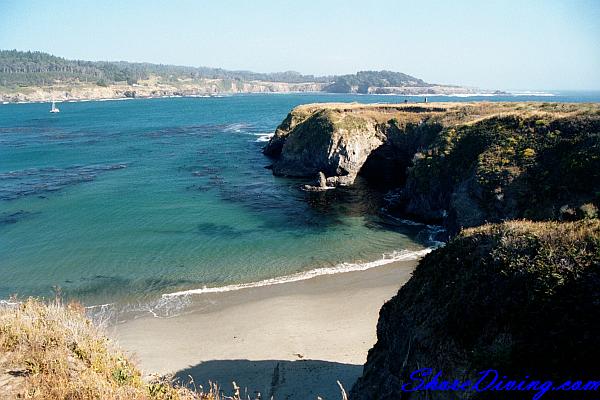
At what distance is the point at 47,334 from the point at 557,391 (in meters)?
11.9

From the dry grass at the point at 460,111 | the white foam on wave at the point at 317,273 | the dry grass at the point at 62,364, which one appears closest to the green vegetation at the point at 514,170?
the dry grass at the point at 460,111

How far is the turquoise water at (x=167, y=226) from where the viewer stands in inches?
1093

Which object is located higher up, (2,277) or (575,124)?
(575,124)

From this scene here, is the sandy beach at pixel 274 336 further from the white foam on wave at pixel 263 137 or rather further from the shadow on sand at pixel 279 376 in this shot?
the white foam on wave at pixel 263 137

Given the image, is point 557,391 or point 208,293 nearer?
point 557,391

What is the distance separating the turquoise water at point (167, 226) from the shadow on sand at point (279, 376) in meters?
8.81

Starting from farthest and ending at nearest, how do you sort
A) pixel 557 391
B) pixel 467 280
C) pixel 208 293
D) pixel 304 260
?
pixel 304 260 < pixel 208 293 < pixel 467 280 < pixel 557 391

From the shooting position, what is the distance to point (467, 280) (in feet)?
37.7

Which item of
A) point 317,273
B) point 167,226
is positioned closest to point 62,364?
point 317,273

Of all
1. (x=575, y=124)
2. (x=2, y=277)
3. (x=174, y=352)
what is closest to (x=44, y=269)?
(x=2, y=277)

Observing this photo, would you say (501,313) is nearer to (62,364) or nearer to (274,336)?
(62,364)

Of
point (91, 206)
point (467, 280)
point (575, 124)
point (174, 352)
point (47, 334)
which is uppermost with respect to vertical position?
point (575, 124)

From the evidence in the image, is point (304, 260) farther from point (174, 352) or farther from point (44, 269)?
point (44, 269)

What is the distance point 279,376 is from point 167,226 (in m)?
22.9
